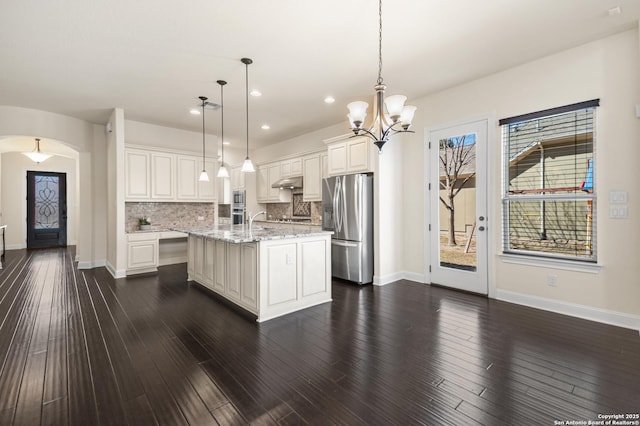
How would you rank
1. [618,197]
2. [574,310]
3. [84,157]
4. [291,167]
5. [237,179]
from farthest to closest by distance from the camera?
1. [237,179]
2. [291,167]
3. [84,157]
4. [574,310]
5. [618,197]

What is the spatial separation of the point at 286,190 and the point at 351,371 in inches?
213

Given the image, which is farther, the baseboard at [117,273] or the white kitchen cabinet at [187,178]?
the white kitchen cabinet at [187,178]

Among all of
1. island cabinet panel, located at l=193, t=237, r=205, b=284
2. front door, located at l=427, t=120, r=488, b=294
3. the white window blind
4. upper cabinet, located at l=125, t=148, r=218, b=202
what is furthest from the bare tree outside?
upper cabinet, located at l=125, t=148, r=218, b=202

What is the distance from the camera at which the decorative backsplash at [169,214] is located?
19.6ft

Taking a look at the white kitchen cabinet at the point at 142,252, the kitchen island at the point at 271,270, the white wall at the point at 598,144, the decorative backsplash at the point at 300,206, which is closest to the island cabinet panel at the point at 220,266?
the kitchen island at the point at 271,270

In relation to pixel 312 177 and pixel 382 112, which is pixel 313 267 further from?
pixel 312 177

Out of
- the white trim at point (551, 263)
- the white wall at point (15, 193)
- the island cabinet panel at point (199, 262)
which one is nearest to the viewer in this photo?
the white trim at point (551, 263)

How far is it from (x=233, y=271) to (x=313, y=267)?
1.01 m

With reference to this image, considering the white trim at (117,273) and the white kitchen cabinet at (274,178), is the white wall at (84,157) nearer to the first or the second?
the white trim at (117,273)

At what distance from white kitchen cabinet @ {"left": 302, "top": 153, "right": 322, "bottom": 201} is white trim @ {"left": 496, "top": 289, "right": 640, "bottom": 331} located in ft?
11.7

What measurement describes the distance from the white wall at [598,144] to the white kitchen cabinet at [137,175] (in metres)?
5.82

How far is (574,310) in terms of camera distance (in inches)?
127

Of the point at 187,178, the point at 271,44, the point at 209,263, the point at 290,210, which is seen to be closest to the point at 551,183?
the point at 271,44

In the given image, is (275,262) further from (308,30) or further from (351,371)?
(308,30)
